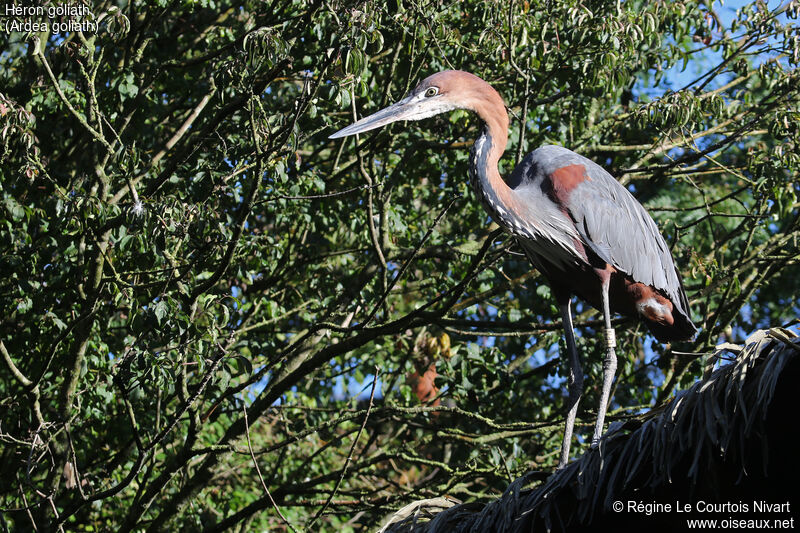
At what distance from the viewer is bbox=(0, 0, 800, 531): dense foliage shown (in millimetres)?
4598

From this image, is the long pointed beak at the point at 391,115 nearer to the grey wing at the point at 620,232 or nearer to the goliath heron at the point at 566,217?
the goliath heron at the point at 566,217

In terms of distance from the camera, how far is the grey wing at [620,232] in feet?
14.8

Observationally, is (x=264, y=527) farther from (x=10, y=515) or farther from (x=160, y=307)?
(x=160, y=307)

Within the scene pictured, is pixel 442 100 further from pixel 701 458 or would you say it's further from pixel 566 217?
pixel 701 458

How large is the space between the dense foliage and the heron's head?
22 cm

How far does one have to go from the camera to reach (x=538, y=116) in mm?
6312

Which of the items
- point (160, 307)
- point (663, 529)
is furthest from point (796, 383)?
point (160, 307)

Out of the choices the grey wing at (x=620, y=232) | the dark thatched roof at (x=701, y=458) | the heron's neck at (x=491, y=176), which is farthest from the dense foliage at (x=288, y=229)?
the dark thatched roof at (x=701, y=458)

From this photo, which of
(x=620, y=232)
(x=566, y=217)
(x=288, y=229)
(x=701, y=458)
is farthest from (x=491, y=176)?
(x=288, y=229)

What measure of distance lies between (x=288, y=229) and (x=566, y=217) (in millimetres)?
2546

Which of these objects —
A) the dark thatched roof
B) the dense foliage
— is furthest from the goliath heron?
the dark thatched roof

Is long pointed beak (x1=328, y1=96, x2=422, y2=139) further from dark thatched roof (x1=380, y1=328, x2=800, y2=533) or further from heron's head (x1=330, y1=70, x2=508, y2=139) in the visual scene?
dark thatched roof (x1=380, y1=328, x2=800, y2=533)

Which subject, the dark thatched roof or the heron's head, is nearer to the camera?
the dark thatched roof

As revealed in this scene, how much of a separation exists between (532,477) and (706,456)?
2.85 ft
